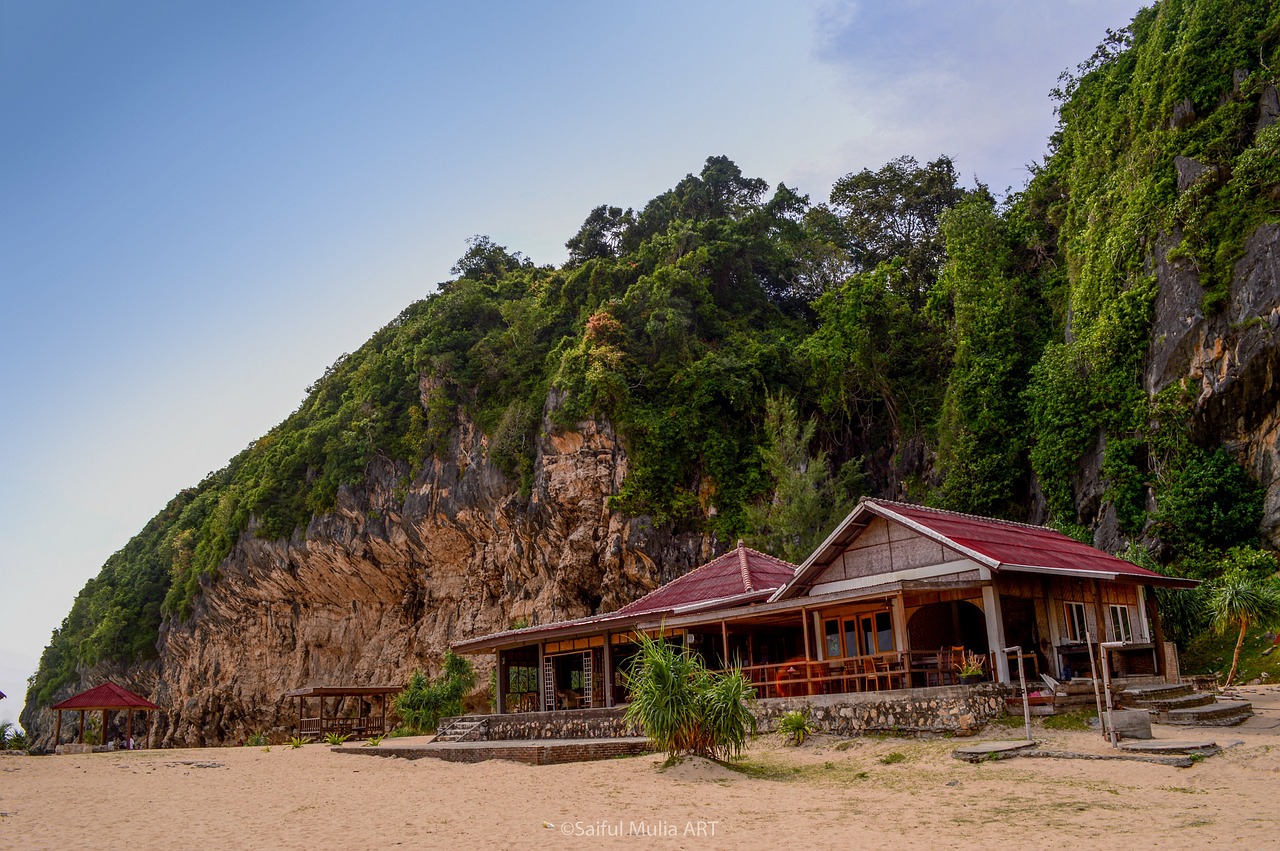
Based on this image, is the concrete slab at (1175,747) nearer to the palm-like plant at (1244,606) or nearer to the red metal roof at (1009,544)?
the red metal roof at (1009,544)

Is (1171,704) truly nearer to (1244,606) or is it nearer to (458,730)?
(1244,606)

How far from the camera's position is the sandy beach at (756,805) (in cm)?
836

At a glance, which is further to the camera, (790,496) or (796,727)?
(790,496)

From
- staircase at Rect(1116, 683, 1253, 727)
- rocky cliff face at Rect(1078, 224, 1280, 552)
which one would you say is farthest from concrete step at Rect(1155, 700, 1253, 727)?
rocky cliff face at Rect(1078, 224, 1280, 552)

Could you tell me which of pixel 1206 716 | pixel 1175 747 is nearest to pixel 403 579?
pixel 1206 716

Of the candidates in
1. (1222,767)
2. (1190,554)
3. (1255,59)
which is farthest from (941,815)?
(1255,59)

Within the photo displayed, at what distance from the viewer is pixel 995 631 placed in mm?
15438

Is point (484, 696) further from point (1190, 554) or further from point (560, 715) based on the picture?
point (1190, 554)

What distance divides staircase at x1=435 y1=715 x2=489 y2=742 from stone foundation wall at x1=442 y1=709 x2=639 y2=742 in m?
0.05

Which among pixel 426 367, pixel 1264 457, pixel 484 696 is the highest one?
pixel 426 367

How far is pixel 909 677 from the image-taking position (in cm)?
1505

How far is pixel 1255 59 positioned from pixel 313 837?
26863mm

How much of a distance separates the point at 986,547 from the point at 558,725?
9430 millimetres

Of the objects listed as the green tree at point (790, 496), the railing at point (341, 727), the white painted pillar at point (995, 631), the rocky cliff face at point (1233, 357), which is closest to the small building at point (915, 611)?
the white painted pillar at point (995, 631)
